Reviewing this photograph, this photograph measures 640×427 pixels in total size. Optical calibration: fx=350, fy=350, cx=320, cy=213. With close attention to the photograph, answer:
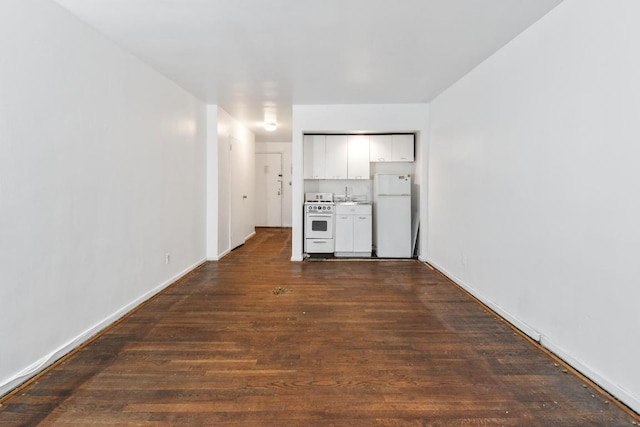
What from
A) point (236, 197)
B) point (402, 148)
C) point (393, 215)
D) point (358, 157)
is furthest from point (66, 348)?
point (402, 148)

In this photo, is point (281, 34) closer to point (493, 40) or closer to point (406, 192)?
point (493, 40)

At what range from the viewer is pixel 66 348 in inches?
99.7

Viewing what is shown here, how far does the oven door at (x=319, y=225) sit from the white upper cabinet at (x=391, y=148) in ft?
4.28

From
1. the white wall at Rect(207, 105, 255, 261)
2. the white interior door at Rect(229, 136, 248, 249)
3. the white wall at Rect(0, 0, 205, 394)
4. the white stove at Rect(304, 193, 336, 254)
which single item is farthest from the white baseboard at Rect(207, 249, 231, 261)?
the white wall at Rect(0, 0, 205, 394)

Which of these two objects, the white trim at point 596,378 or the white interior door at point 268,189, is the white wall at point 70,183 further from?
the white interior door at point 268,189

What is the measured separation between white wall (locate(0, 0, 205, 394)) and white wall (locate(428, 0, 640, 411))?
11.7 feet

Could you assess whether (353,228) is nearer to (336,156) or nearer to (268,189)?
(336,156)

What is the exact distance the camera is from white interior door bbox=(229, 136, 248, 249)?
6.47 m

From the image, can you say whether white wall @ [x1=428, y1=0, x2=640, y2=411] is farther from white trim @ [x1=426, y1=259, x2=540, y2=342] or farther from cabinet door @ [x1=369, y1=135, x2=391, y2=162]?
cabinet door @ [x1=369, y1=135, x2=391, y2=162]

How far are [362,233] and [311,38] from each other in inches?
139

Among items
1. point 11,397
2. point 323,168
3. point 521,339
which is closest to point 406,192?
point 323,168

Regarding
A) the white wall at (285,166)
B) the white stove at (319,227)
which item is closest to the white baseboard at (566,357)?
the white stove at (319,227)

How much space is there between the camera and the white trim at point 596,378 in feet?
6.28

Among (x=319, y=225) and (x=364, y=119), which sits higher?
(x=364, y=119)
